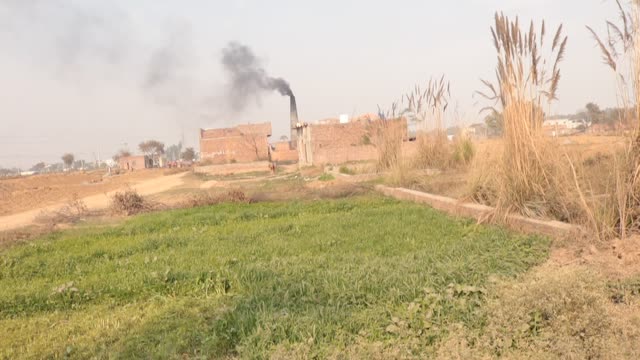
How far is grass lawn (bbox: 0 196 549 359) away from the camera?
2.69 m

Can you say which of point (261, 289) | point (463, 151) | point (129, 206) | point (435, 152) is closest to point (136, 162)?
point (129, 206)

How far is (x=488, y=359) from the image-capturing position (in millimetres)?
2230

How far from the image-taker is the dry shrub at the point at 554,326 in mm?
2250

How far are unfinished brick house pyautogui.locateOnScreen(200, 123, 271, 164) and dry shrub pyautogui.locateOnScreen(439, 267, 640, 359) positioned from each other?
3661 cm

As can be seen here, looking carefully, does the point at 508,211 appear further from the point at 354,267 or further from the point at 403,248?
the point at 354,267

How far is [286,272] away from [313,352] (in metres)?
1.57

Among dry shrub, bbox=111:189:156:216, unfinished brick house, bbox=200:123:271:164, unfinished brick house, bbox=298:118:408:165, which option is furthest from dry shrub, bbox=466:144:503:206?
unfinished brick house, bbox=200:123:271:164

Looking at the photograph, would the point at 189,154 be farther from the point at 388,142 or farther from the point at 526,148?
the point at 526,148

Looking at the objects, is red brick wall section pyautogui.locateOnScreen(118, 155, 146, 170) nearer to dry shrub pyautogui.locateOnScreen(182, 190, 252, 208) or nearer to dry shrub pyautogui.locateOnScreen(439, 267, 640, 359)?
dry shrub pyautogui.locateOnScreen(182, 190, 252, 208)

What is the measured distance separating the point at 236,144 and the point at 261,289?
37806 millimetres

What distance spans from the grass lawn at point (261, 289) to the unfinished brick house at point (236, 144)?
33.1 meters

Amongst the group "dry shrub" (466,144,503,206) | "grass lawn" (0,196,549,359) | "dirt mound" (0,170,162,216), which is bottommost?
"dirt mound" (0,170,162,216)

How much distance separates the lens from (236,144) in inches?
1599

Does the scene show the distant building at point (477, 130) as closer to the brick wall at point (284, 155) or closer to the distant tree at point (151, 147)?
the brick wall at point (284, 155)
